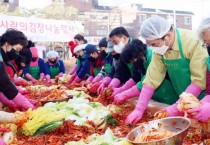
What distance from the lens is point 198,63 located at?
2.96 metres

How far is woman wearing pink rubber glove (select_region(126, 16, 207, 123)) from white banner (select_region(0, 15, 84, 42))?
840cm

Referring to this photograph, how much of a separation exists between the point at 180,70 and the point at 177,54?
188 mm

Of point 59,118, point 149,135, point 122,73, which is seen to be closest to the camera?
point 149,135

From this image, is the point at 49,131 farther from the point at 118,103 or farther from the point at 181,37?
the point at 181,37

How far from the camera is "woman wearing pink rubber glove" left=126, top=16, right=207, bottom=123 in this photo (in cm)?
296

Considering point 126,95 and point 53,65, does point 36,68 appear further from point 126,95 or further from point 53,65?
point 126,95

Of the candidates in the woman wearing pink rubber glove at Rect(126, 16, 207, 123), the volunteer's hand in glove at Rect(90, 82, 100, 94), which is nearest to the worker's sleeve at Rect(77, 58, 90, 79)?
the volunteer's hand in glove at Rect(90, 82, 100, 94)

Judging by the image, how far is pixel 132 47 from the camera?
3.51 meters

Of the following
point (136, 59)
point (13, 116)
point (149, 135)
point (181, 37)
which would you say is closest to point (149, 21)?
point (181, 37)

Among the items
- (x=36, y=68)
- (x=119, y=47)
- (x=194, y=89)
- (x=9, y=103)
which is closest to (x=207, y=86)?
(x=194, y=89)

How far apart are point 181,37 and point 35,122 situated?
178cm

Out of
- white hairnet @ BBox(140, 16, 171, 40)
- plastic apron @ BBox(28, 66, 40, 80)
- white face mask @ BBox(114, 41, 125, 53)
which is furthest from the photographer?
plastic apron @ BBox(28, 66, 40, 80)

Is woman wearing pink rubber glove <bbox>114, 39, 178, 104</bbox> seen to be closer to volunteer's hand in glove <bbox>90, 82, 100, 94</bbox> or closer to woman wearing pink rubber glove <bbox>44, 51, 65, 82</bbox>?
volunteer's hand in glove <bbox>90, 82, 100, 94</bbox>

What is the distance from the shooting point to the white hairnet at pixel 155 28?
3.02 metres
